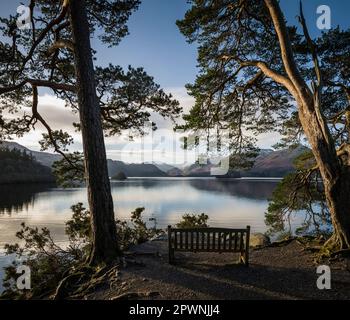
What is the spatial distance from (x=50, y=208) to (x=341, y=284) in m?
42.5

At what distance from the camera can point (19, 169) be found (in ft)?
311

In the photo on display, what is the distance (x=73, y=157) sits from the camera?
10.9 meters

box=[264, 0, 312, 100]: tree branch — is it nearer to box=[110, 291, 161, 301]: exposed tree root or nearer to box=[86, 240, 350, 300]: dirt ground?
box=[86, 240, 350, 300]: dirt ground

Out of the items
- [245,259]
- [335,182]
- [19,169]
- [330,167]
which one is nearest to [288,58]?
[330,167]

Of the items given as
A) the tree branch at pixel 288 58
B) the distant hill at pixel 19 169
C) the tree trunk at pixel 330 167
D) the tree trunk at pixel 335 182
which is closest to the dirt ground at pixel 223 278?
the tree trunk at pixel 335 182

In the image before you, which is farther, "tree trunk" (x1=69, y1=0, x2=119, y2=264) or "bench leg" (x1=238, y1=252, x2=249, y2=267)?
"tree trunk" (x1=69, y1=0, x2=119, y2=264)

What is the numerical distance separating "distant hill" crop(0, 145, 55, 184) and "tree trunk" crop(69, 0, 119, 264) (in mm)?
91030

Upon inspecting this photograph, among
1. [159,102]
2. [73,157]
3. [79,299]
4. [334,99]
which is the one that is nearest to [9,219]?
[73,157]

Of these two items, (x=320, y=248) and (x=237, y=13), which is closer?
(x=320, y=248)

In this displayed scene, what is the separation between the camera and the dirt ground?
4.91 m

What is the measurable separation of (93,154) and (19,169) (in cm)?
10201

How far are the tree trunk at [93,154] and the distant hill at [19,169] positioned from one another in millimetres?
91030

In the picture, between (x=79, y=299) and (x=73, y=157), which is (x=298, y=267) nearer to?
(x=79, y=299)

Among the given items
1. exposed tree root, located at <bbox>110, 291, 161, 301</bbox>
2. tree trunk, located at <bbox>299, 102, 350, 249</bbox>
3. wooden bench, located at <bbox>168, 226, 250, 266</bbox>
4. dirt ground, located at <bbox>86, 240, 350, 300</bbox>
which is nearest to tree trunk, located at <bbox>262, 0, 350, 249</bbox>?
tree trunk, located at <bbox>299, 102, 350, 249</bbox>
